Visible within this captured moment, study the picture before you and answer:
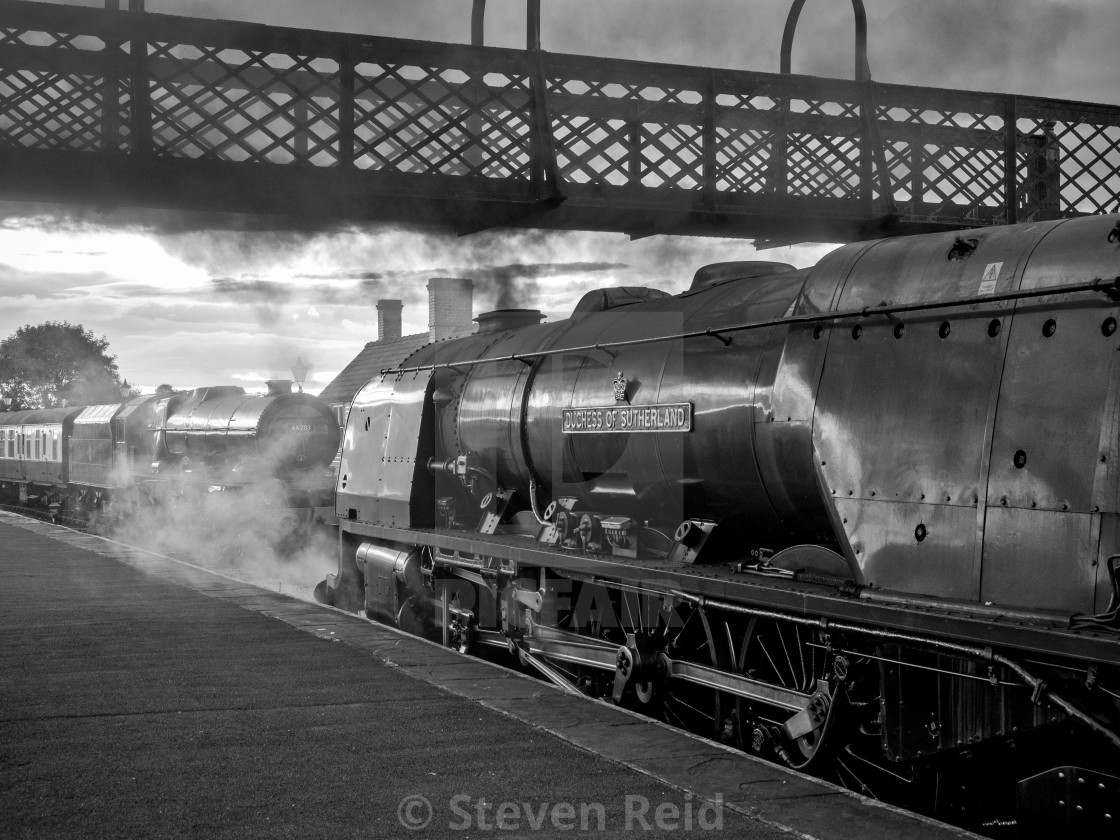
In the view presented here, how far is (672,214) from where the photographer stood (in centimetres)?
922

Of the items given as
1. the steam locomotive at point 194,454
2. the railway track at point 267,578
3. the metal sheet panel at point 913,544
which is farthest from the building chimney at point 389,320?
the metal sheet panel at point 913,544

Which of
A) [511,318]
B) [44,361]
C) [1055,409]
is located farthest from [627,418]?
[44,361]

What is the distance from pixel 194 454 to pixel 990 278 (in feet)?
76.7

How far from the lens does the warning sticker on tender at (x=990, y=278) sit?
4.91 m

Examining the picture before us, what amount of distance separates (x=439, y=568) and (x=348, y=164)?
12.7 feet

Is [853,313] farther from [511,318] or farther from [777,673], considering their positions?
[511,318]

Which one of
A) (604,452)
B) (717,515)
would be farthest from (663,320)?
(717,515)

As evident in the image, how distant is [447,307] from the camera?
1379 centimetres

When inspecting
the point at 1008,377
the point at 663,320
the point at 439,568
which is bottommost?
the point at 439,568

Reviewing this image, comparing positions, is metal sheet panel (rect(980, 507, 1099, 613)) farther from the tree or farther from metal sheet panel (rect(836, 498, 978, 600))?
the tree

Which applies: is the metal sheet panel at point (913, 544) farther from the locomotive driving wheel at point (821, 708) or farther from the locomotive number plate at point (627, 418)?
the locomotive number plate at point (627, 418)

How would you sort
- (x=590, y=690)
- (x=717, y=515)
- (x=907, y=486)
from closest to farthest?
(x=907, y=486) < (x=717, y=515) < (x=590, y=690)

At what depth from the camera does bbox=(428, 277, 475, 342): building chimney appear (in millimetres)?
13164

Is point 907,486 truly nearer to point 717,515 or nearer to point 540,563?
point 717,515
